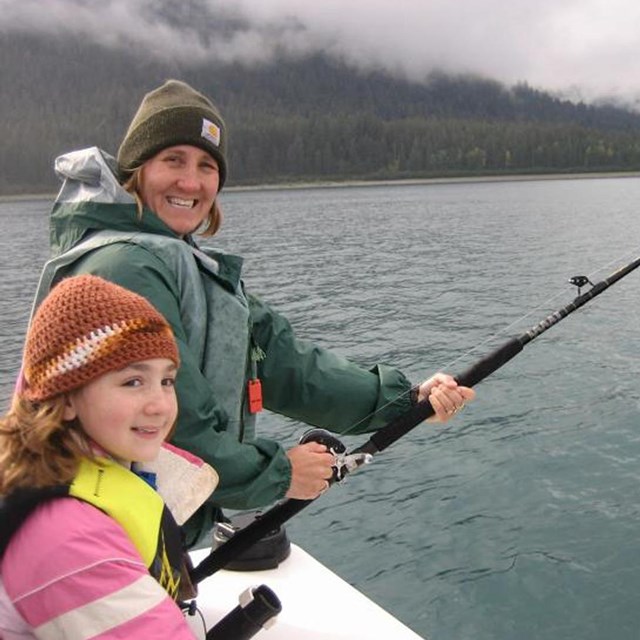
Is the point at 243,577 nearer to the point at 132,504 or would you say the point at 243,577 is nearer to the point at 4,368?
the point at 132,504

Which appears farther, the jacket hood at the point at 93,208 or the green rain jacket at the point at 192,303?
the jacket hood at the point at 93,208

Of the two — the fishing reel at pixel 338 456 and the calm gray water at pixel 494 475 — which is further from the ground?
the fishing reel at pixel 338 456

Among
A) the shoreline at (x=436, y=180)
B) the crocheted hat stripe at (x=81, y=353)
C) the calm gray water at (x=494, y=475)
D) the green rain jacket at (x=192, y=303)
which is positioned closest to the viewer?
the crocheted hat stripe at (x=81, y=353)

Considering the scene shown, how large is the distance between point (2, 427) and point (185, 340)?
2.86 ft

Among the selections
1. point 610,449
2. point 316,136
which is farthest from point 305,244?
point 316,136

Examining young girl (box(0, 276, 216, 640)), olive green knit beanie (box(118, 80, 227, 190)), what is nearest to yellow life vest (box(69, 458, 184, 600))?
young girl (box(0, 276, 216, 640))

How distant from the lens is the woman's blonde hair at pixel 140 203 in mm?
3241

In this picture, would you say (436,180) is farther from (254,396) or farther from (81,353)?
(81,353)

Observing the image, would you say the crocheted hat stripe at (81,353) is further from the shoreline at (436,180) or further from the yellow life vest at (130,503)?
the shoreline at (436,180)

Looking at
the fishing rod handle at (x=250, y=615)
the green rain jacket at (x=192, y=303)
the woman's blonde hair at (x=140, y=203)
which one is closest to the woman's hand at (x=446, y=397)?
the green rain jacket at (x=192, y=303)

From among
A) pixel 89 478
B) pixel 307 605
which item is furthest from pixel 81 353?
pixel 307 605

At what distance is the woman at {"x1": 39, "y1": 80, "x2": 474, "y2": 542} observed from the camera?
109 inches

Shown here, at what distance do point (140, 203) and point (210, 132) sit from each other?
0.50 metres

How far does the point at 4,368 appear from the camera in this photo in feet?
52.5
